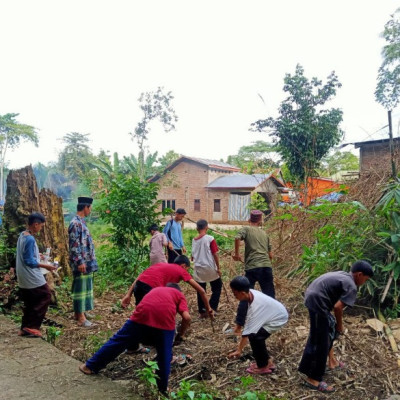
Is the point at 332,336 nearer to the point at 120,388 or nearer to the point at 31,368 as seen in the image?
the point at 120,388

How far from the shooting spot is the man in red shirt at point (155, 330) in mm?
3258

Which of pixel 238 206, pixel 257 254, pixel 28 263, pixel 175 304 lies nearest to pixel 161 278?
pixel 175 304

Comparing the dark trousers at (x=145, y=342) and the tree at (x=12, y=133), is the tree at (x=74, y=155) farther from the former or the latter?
the dark trousers at (x=145, y=342)

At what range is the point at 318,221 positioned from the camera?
733 cm

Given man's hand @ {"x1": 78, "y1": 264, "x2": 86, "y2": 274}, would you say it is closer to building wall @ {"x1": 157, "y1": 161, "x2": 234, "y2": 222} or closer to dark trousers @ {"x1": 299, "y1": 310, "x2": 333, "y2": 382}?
dark trousers @ {"x1": 299, "y1": 310, "x2": 333, "y2": 382}

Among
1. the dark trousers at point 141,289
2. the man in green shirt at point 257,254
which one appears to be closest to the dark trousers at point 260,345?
the dark trousers at point 141,289

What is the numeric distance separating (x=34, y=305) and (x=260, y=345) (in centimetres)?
258

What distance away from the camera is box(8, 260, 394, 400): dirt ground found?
3.67 meters

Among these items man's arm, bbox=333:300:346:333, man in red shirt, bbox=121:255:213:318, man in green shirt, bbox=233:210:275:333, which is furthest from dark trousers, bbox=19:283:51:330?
man's arm, bbox=333:300:346:333

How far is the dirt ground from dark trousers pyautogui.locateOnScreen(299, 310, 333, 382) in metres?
0.18

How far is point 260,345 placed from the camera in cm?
379

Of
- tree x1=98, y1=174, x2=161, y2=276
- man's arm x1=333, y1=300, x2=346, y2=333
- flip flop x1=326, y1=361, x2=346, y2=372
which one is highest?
tree x1=98, y1=174, x2=161, y2=276

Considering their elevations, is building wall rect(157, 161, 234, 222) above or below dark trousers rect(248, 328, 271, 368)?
above

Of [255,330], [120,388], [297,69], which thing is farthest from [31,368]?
[297,69]
